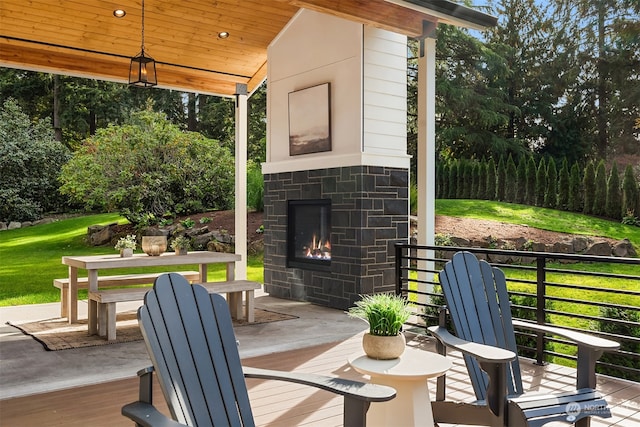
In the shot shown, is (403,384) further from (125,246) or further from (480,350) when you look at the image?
(125,246)

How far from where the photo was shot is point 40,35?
6.73 meters

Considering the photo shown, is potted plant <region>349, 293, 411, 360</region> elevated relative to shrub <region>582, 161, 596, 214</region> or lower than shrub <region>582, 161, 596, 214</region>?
lower

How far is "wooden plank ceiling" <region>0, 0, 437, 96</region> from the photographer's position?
631cm

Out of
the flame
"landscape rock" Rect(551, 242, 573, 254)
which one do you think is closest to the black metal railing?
the flame

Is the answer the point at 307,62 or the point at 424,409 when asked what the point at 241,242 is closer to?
the point at 307,62

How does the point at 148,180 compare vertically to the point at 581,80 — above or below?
below

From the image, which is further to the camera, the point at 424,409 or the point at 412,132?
the point at 412,132

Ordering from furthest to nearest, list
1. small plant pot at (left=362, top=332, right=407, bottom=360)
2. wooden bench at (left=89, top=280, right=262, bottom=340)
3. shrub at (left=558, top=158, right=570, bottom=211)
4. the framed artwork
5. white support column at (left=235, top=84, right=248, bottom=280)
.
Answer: shrub at (left=558, top=158, right=570, bottom=211) < white support column at (left=235, top=84, right=248, bottom=280) < the framed artwork < wooden bench at (left=89, top=280, right=262, bottom=340) < small plant pot at (left=362, top=332, right=407, bottom=360)

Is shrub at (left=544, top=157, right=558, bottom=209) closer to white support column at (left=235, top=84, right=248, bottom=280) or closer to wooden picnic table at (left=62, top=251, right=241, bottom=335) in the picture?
white support column at (left=235, top=84, right=248, bottom=280)

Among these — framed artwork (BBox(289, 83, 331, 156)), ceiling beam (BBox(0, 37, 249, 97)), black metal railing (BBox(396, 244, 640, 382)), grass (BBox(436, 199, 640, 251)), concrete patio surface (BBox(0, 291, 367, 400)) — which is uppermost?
ceiling beam (BBox(0, 37, 249, 97))

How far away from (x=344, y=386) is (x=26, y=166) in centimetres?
1434

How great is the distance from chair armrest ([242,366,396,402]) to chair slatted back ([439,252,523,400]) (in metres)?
0.97

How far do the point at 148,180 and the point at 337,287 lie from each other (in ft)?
22.6

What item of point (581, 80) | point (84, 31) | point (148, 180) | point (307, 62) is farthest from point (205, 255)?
point (581, 80)
